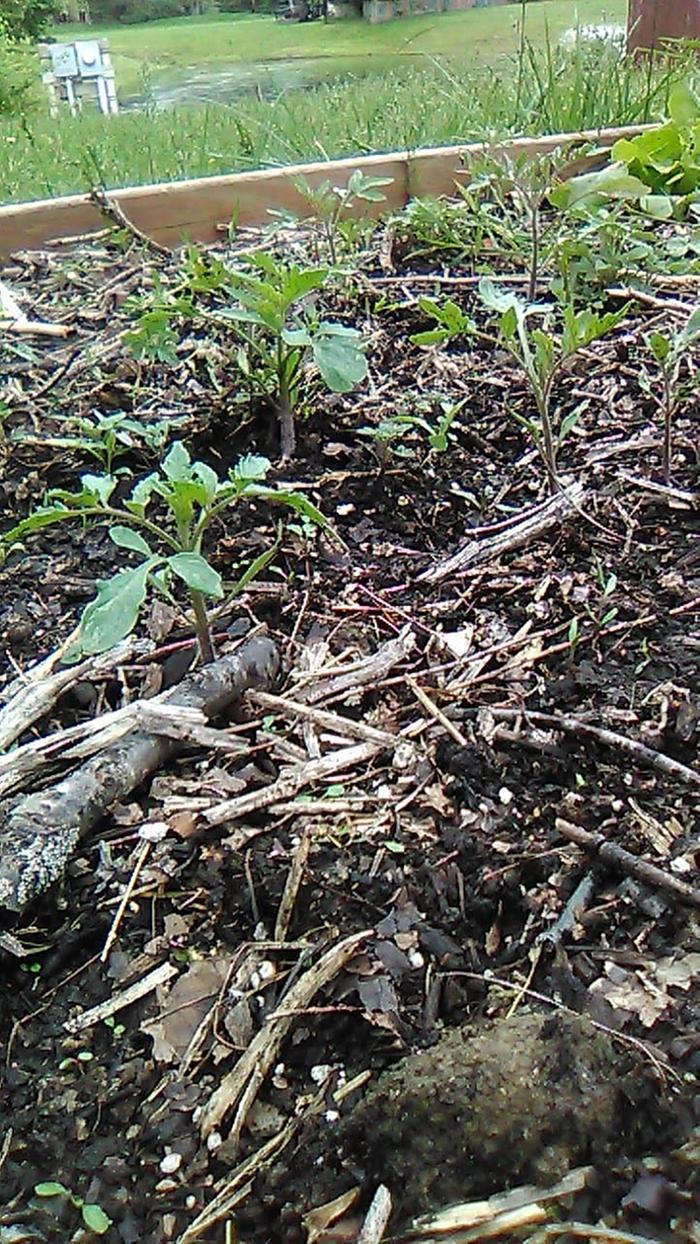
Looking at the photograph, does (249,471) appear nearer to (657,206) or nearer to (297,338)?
(297,338)

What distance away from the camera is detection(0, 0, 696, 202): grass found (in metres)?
2.67

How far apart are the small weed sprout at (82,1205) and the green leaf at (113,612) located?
0.42 metres

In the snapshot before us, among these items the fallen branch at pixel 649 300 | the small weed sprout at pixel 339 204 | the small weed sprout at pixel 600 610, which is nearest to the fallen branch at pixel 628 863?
the small weed sprout at pixel 600 610

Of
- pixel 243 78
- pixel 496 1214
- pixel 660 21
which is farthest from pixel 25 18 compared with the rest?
pixel 496 1214

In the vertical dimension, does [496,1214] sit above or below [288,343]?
below

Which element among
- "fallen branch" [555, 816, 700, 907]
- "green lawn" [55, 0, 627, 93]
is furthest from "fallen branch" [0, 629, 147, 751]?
"green lawn" [55, 0, 627, 93]

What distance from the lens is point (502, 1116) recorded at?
0.65 metres

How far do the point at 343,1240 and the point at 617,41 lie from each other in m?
3.89

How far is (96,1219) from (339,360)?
99cm

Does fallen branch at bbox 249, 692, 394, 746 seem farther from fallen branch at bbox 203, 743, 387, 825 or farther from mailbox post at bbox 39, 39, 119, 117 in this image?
mailbox post at bbox 39, 39, 119, 117

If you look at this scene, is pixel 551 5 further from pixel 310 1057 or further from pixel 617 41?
pixel 310 1057

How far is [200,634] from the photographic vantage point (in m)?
1.09

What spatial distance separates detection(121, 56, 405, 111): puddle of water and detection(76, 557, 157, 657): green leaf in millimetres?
Answer: 2650

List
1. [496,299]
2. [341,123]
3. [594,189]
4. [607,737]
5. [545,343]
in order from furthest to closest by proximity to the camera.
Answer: [341,123], [594,189], [496,299], [545,343], [607,737]
